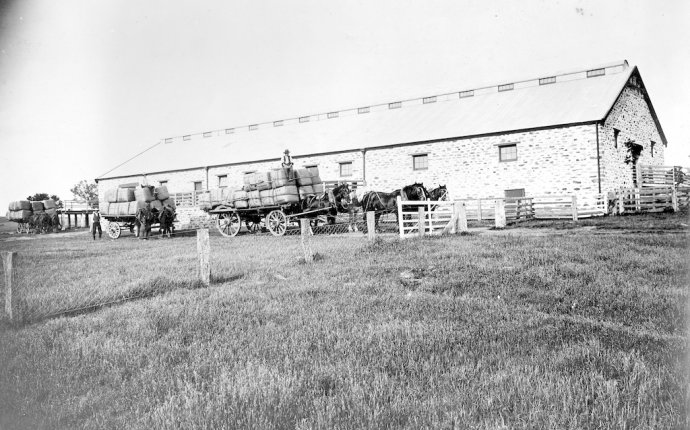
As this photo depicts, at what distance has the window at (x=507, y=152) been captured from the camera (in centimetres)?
2044

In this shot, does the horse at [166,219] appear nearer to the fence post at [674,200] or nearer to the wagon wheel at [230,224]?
the wagon wheel at [230,224]

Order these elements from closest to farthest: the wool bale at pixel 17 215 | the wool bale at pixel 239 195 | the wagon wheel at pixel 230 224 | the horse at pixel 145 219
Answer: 1. the wool bale at pixel 17 215
2. the wool bale at pixel 239 195
3. the wagon wheel at pixel 230 224
4. the horse at pixel 145 219

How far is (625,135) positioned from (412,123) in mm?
10313

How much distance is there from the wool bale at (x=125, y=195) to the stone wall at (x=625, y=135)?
2040cm

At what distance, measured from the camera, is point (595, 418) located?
2.39m

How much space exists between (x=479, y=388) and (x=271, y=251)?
8043 millimetres

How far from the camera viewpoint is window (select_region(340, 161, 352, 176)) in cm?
2452

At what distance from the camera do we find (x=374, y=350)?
140 inches

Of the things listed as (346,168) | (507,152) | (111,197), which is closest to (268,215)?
(111,197)

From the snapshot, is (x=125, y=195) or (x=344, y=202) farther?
(x=125, y=195)

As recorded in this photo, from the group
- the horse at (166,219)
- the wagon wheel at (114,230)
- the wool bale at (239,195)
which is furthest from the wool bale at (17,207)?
the wagon wheel at (114,230)

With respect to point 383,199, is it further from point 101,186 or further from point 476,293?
point 101,186

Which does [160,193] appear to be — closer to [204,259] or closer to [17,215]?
[17,215]

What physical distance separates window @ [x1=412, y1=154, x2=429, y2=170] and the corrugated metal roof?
89 cm
